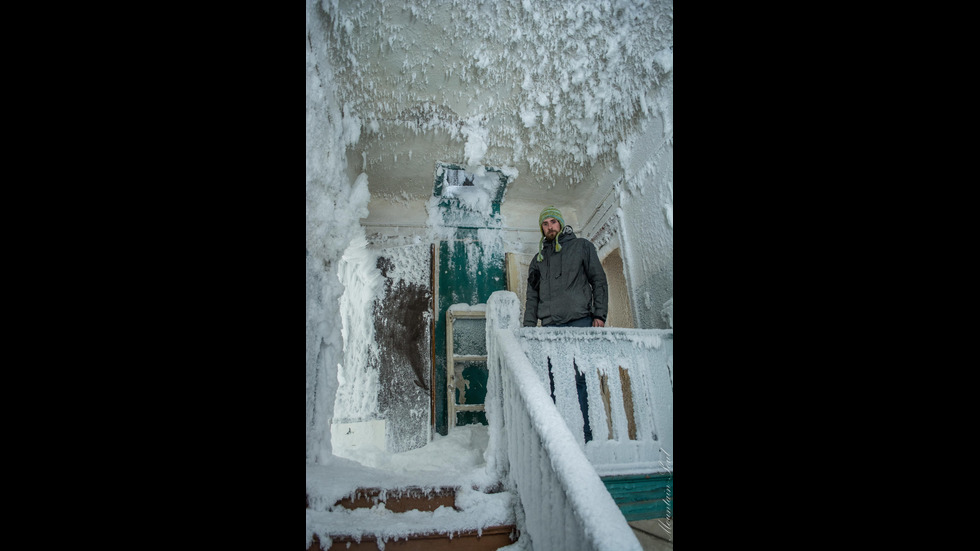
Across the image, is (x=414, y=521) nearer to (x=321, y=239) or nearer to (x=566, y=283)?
(x=321, y=239)

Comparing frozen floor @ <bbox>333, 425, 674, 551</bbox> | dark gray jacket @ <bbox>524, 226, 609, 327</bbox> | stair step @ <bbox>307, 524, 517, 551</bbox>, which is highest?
dark gray jacket @ <bbox>524, 226, 609, 327</bbox>

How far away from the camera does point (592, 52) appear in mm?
3148

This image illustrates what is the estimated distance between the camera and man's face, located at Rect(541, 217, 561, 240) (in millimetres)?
3463

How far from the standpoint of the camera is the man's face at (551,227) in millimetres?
3463

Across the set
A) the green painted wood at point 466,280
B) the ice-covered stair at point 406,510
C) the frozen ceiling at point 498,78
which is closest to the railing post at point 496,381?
the ice-covered stair at point 406,510

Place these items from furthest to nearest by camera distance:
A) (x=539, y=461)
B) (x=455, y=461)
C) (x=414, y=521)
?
(x=455, y=461), (x=414, y=521), (x=539, y=461)

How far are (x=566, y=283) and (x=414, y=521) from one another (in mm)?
1933

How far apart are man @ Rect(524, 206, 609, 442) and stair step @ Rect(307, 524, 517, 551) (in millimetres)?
1608

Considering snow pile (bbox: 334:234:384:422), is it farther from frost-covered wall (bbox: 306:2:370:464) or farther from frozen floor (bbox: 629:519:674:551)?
frozen floor (bbox: 629:519:674:551)

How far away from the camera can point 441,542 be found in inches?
73.4

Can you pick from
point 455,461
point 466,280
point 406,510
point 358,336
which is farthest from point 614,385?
point 358,336

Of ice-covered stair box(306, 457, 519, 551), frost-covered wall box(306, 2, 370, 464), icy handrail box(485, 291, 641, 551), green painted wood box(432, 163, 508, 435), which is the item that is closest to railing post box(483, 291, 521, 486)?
icy handrail box(485, 291, 641, 551)
